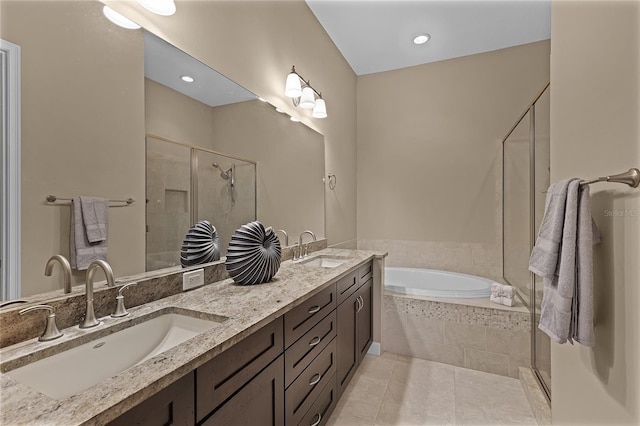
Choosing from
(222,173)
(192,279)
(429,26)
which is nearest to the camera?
(192,279)

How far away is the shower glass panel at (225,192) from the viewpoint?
1485mm

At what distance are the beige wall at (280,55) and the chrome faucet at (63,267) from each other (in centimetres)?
95

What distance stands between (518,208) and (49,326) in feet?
10.0

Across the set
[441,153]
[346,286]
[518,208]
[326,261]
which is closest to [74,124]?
[346,286]

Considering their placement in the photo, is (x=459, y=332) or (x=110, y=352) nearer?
(x=110, y=352)

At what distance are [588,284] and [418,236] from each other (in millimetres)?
2517

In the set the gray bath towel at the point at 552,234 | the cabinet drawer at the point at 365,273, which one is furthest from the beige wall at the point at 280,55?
the gray bath towel at the point at 552,234

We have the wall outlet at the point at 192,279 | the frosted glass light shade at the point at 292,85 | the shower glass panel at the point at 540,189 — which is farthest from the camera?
the frosted glass light shade at the point at 292,85

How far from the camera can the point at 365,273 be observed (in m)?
2.26

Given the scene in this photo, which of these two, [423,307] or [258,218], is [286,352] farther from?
[423,307]

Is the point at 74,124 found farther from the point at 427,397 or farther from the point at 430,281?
the point at 430,281

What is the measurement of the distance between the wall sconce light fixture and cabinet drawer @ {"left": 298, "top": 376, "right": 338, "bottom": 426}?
1.93 meters

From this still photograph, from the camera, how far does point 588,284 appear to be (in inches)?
34.9

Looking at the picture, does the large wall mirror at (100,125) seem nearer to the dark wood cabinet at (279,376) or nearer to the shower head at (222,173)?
the shower head at (222,173)
